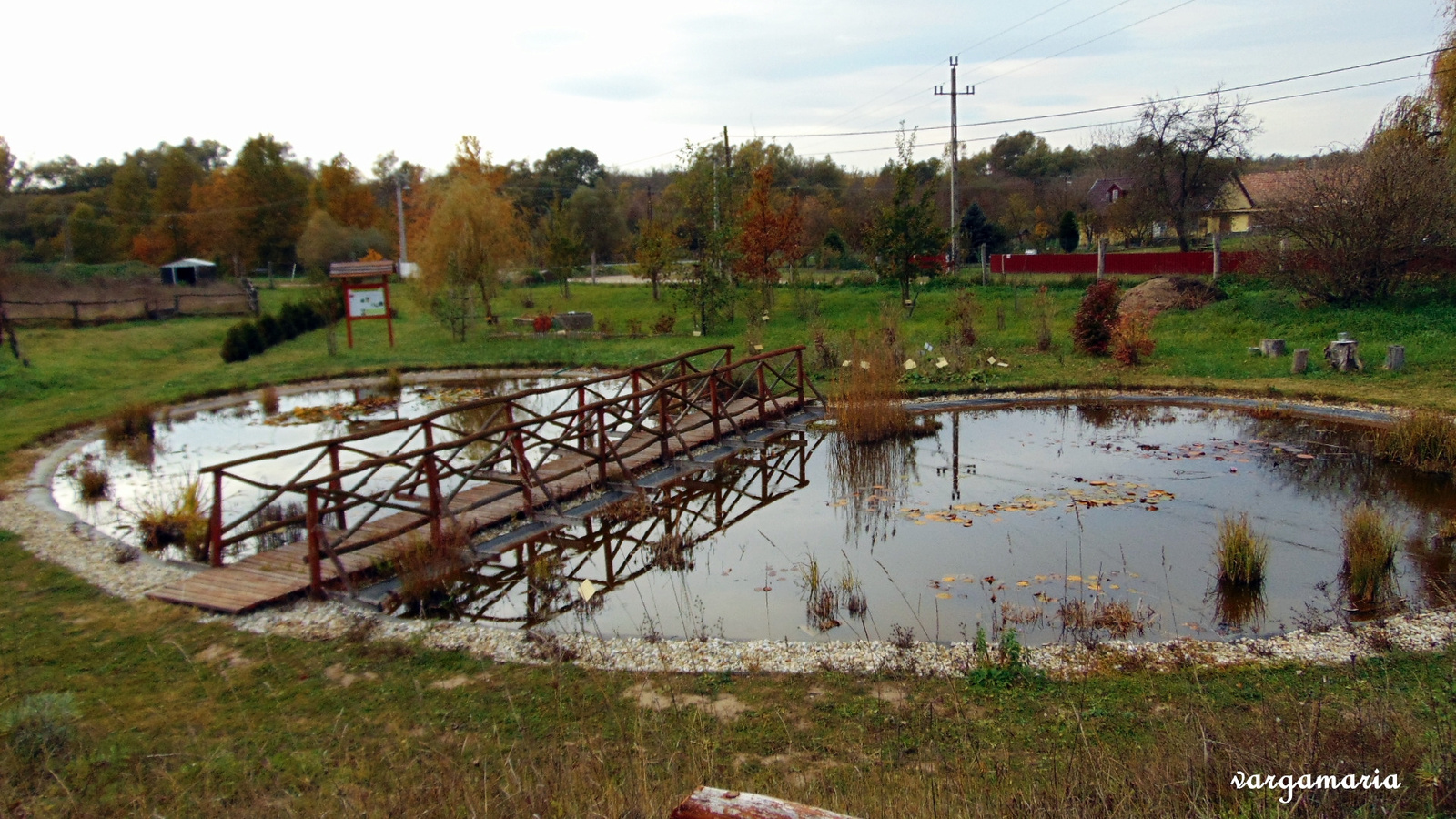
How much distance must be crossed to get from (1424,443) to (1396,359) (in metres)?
5.45

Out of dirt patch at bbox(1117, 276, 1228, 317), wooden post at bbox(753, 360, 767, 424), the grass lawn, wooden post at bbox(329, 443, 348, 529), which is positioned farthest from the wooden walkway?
dirt patch at bbox(1117, 276, 1228, 317)

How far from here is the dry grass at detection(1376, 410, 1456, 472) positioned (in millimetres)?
9344

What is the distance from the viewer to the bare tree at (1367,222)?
57.1 ft

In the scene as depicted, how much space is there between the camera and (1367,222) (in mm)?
17828

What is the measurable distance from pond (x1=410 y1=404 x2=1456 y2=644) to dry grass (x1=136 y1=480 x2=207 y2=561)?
2799mm

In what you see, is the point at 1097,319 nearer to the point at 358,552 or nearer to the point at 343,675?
the point at 358,552

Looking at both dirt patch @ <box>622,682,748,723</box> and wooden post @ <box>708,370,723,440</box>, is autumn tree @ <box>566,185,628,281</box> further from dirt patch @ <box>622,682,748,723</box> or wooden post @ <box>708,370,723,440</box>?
dirt patch @ <box>622,682,748,723</box>

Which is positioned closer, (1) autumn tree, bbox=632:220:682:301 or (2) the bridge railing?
(2) the bridge railing

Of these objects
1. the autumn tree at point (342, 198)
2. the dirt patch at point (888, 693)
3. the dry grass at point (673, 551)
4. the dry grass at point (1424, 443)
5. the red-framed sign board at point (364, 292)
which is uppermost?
the autumn tree at point (342, 198)

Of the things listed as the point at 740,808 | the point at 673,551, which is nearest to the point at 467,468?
the point at 673,551

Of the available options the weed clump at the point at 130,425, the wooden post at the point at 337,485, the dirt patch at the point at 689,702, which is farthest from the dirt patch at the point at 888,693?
the weed clump at the point at 130,425

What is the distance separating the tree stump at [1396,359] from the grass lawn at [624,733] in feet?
36.1

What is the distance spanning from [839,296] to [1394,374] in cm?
1479

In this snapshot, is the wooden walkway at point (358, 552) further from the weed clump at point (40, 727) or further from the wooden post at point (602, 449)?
the weed clump at point (40, 727)
